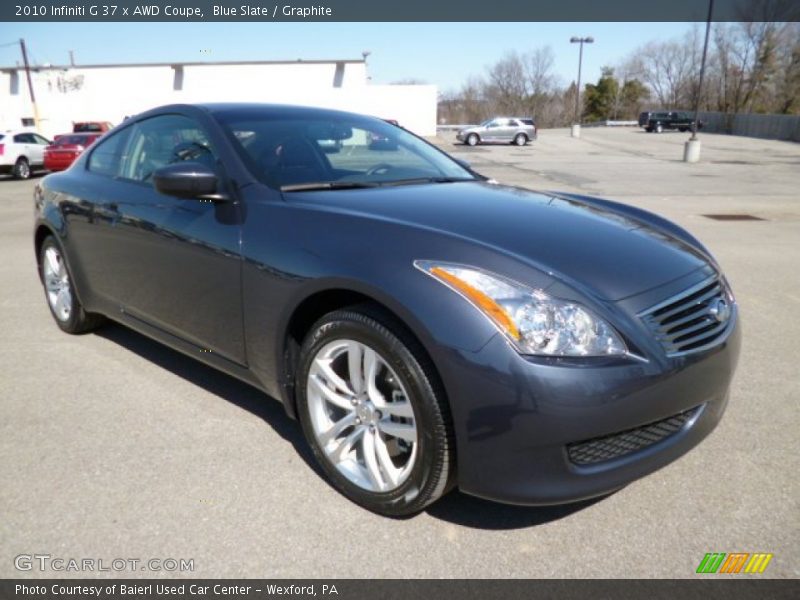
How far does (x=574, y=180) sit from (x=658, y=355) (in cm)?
1650

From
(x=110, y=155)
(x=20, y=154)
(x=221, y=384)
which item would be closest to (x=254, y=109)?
(x=110, y=155)

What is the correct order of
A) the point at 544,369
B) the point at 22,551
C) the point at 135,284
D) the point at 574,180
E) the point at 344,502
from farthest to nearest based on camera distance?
the point at 574,180, the point at 135,284, the point at 344,502, the point at 22,551, the point at 544,369

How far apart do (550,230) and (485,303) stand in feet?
2.25

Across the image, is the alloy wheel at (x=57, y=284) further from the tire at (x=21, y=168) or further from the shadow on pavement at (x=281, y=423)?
the tire at (x=21, y=168)

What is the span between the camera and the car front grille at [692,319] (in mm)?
2115

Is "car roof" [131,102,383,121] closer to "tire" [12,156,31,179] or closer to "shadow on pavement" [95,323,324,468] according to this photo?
"shadow on pavement" [95,323,324,468]

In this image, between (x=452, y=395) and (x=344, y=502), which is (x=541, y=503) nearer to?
(x=452, y=395)

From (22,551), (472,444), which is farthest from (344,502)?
(22,551)

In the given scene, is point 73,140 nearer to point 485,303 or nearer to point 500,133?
point 485,303

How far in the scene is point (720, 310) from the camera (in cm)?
241

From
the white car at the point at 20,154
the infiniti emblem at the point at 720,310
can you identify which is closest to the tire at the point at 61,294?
the infiniti emblem at the point at 720,310

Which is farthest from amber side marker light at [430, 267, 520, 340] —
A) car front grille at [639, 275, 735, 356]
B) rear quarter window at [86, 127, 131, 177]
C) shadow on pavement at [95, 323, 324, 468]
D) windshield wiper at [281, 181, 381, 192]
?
rear quarter window at [86, 127, 131, 177]

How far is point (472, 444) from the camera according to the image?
200cm

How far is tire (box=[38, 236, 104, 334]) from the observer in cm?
428
